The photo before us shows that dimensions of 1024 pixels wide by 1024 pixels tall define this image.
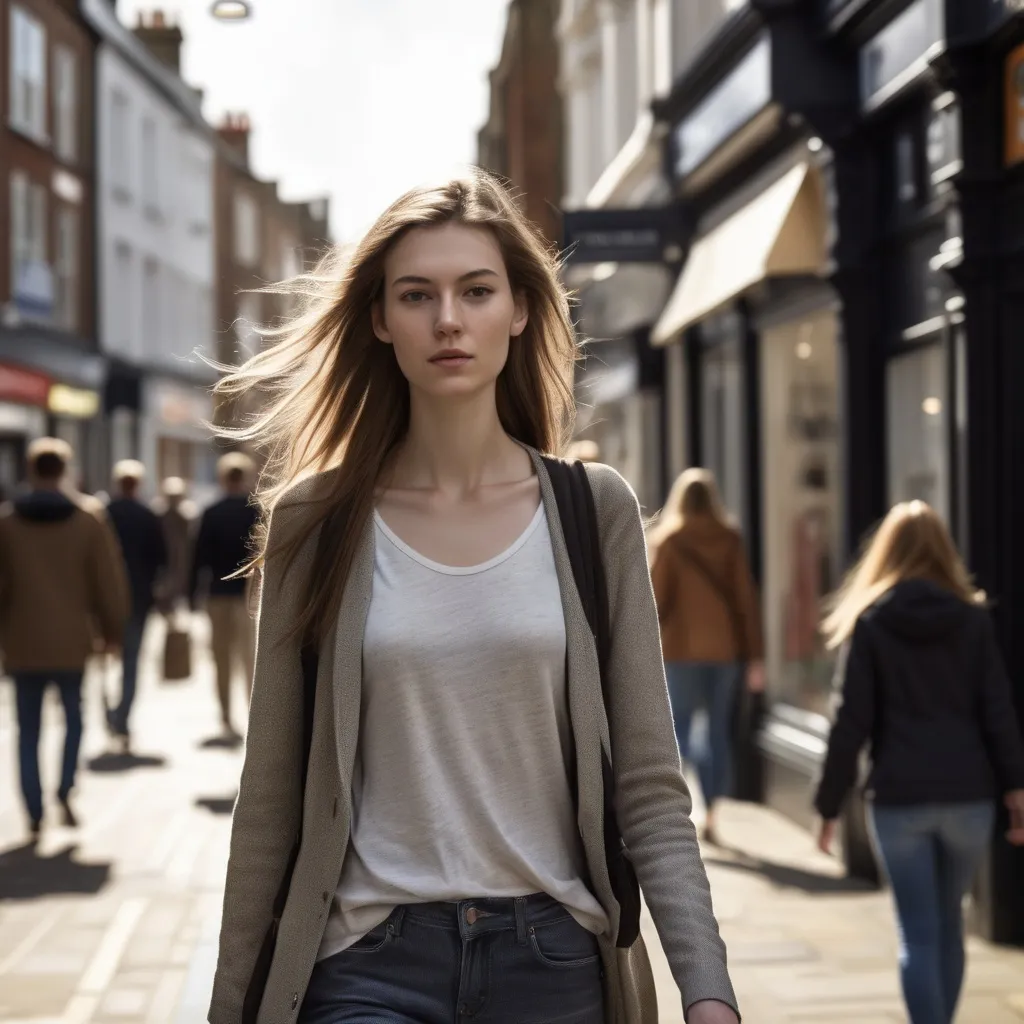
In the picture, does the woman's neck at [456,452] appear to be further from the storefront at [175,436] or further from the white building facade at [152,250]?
the storefront at [175,436]

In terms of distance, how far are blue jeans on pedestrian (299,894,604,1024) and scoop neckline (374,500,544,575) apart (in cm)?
45

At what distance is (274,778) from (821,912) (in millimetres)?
5568

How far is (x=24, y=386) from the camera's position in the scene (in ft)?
90.8

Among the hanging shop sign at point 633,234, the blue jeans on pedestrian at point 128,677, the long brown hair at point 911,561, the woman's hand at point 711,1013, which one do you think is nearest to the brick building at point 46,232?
the blue jeans on pedestrian at point 128,677

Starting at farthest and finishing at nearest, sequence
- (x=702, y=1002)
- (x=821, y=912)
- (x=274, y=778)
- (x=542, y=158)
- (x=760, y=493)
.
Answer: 1. (x=542, y=158)
2. (x=760, y=493)
3. (x=821, y=912)
4. (x=274, y=778)
5. (x=702, y=1002)

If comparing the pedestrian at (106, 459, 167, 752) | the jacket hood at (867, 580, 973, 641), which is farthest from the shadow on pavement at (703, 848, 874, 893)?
the pedestrian at (106, 459, 167, 752)

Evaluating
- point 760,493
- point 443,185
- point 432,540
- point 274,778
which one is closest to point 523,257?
point 443,185

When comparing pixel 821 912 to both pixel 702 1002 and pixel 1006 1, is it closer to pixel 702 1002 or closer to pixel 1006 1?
pixel 1006 1

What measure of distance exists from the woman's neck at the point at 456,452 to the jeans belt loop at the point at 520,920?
1.91ft

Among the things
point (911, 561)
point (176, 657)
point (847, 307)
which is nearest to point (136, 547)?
point (176, 657)

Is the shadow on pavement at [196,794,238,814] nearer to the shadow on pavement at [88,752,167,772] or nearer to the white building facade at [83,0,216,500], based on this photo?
the shadow on pavement at [88,752,167,772]

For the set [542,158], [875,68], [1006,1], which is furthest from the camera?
[542,158]

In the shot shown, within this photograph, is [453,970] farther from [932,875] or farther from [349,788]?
[932,875]

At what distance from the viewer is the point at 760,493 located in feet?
39.2
